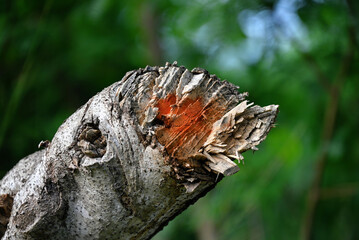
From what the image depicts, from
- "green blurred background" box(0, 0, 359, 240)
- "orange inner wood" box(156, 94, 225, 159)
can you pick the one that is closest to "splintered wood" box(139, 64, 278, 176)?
"orange inner wood" box(156, 94, 225, 159)

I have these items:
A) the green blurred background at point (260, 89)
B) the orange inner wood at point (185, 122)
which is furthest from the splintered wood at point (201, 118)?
the green blurred background at point (260, 89)

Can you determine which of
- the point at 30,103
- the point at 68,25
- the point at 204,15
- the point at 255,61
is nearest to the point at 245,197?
the point at 255,61

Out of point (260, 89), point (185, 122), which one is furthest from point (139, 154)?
point (260, 89)

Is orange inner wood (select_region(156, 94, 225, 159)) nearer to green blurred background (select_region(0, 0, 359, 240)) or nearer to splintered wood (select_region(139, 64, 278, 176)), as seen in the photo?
splintered wood (select_region(139, 64, 278, 176))

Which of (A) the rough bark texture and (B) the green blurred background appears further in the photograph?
(B) the green blurred background

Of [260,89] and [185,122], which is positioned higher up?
[185,122]

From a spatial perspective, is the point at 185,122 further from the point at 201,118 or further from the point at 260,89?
the point at 260,89

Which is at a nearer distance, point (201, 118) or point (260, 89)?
point (201, 118)
